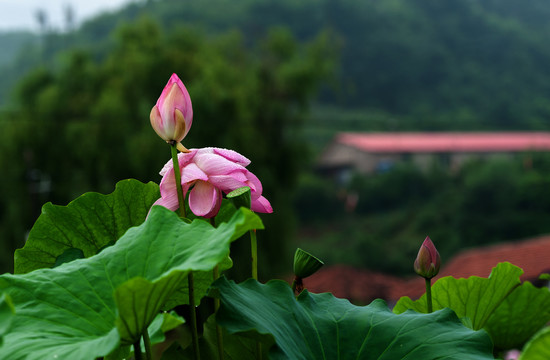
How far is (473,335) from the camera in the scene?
1.13 feet

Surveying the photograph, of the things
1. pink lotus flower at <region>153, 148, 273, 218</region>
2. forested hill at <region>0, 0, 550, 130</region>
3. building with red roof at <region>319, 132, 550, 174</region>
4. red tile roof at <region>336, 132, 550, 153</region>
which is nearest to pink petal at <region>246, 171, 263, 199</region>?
pink lotus flower at <region>153, 148, 273, 218</region>

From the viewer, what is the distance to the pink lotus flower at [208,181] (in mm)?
357

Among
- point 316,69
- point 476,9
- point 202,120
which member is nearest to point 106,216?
point 202,120

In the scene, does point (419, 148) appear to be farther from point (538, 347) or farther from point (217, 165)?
point (538, 347)

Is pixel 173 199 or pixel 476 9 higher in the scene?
pixel 476 9

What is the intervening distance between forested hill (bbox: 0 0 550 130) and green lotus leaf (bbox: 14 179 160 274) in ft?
68.7

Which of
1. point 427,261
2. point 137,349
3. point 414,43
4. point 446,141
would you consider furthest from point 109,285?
point 414,43

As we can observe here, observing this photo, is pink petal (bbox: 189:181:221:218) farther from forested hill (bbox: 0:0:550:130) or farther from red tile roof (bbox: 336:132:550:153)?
forested hill (bbox: 0:0:550:130)

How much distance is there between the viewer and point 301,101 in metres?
9.65

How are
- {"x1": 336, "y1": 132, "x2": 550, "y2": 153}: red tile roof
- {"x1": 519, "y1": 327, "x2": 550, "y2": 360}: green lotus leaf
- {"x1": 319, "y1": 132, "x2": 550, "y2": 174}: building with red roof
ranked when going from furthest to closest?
1. {"x1": 336, "y1": 132, "x2": 550, "y2": 153}: red tile roof
2. {"x1": 319, "y1": 132, "x2": 550, "y2": 174}: building with red roof
3. {"x1": 519, "y1": 327, "x2": 550, "y2": 360}: green lotus leaf

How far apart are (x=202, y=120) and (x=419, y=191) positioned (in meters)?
12.2

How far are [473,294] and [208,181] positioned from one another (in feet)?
0.67

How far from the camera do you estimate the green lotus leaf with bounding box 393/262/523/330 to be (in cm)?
43

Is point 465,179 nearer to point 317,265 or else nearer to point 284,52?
point 284,52
